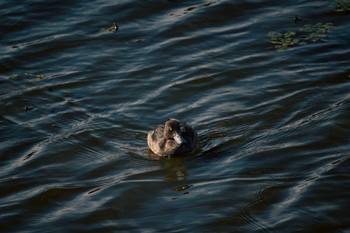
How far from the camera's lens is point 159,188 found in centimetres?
903

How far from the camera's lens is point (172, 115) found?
36.9ft

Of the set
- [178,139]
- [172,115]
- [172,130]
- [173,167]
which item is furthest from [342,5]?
[173,167]

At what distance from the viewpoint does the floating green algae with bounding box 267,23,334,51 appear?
518 inches

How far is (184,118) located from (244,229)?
3.50m

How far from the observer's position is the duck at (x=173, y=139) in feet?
32.5

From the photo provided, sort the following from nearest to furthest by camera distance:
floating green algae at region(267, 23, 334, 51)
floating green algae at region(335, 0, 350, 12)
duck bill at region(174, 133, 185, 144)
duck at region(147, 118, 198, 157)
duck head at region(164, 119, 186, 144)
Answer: duck bill at region(174, 133, 185, 144) < duck at region(147, 118, 198, 157) < duck head at region(164, 119, 186, 144) < floating green algae at region(267, 23, 334, 51) < floating green algae at region(335, 0, 350, 12)

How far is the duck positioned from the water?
0.50 feet

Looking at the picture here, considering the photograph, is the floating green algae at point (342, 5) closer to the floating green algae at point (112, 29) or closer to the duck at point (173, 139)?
the floating green algae at point (112, 29)

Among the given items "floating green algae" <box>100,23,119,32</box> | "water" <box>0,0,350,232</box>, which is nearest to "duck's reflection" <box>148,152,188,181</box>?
"water" <box>0,0,350,232</box>

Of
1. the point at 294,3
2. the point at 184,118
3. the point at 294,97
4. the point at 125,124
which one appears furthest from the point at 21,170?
the point at 294,3

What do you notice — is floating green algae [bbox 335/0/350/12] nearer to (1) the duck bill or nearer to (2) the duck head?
(2) the duck head

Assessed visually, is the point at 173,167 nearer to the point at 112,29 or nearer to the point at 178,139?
the point at 178,139

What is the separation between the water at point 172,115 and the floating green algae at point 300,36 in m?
0.05

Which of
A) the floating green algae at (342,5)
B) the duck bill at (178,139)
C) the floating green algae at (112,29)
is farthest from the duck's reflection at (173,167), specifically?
the floating green algae at (342,5)
